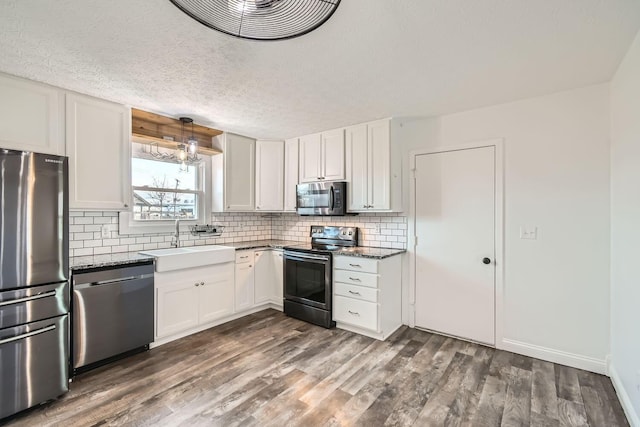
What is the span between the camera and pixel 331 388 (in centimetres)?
232

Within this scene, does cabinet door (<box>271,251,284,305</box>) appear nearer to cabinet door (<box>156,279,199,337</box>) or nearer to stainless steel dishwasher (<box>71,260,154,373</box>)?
cabinet door (<box>156,279,199,337</box>)

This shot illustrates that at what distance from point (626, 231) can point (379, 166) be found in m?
2.09

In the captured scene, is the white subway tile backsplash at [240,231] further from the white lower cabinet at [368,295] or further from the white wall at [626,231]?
the white wall at [626,231]

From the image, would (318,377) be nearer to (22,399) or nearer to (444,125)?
(22,399)

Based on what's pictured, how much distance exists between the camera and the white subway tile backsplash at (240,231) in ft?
9.75

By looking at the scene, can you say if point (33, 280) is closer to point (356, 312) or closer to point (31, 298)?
point (31, 298)

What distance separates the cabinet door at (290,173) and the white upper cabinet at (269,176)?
0.06 m

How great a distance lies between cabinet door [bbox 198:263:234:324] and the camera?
11.1 feet

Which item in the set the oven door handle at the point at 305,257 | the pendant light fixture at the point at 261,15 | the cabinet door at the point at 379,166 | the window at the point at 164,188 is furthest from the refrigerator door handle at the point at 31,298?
the cabinet door at the point at 379,166

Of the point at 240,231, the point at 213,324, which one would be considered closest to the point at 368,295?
the point at 213,324

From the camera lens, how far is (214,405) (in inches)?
82.9

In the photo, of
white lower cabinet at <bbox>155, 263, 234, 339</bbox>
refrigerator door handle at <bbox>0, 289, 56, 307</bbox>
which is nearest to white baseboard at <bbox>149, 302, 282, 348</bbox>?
white lower cabinet at <bbox>155, 263, 234, 339</bbox>

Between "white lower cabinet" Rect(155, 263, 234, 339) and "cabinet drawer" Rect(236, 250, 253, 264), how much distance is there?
13cm

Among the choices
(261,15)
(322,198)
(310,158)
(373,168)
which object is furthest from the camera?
(310,158)
